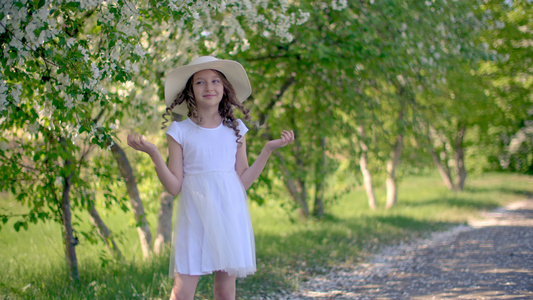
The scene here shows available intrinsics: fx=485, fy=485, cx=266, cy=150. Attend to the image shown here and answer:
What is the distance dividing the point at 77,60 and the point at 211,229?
52.0 inches

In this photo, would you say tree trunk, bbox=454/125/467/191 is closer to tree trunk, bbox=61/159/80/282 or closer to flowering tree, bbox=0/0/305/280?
flowering tree, bbox=0/0/305/280

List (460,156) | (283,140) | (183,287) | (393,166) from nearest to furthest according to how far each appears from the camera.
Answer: (183,287) → (283,140) → (393,166) → (460,156)

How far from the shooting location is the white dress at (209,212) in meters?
2.62

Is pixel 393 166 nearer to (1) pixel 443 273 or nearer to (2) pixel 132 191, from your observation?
(1) pixel 443 273

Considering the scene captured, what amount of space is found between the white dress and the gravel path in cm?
199

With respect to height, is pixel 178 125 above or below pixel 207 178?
above

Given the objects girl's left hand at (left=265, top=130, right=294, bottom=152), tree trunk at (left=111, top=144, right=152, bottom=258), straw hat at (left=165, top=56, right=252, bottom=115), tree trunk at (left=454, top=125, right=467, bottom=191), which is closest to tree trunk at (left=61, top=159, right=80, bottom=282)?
tree trunk at (left=111, top=144, right=152, bottom=258)

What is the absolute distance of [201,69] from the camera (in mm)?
2869

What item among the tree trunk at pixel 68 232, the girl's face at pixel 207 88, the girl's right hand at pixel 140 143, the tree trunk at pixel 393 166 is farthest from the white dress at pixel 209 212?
the tree trunk at pixel 393 166

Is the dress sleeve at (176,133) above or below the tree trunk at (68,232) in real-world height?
above

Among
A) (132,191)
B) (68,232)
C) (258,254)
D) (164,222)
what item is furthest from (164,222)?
(68,232)

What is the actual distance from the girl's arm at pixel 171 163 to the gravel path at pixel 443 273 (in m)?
2.21

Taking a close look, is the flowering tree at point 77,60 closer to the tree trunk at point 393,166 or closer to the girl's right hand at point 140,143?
the girl's right hand at point 140,143

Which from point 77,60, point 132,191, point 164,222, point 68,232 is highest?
point 77,60
